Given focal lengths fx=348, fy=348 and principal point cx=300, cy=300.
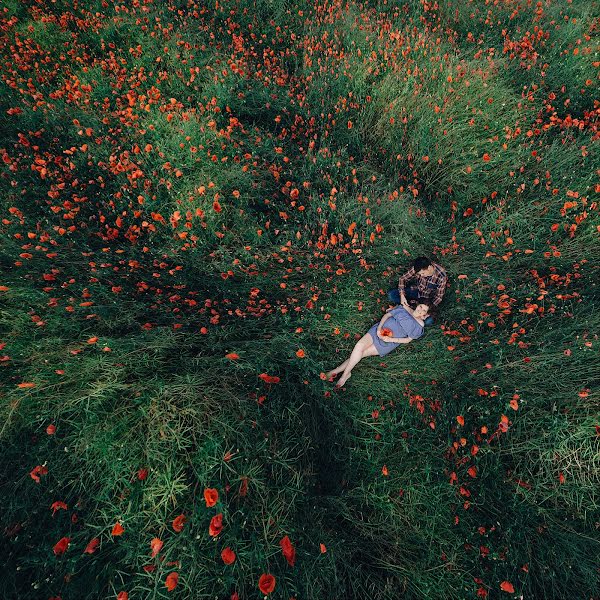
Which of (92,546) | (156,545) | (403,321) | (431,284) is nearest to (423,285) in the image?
(431,284)

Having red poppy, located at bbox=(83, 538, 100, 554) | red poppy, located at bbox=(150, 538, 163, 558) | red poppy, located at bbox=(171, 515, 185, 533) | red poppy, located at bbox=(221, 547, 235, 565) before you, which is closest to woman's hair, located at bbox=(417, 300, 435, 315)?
red poppy, located at bbox=(221, 547, 235, 565)

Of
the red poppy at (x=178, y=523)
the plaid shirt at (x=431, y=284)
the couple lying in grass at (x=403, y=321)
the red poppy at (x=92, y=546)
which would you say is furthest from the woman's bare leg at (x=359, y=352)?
the red poppy at (x=92, y=546)

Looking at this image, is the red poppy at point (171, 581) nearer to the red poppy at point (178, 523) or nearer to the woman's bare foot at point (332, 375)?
the red poppy at point (178, 523)

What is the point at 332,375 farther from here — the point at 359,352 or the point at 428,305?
the point at 428,305

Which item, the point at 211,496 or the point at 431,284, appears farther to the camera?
the point at 431,284

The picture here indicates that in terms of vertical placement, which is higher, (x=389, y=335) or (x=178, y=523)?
(x=389, y=335)

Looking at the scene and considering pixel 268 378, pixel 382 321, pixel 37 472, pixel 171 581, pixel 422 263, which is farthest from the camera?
pixel 382 321

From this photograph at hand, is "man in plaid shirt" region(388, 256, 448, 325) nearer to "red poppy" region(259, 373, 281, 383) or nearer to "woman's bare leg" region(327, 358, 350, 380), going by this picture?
"woman's bare leg" region(327, 358, 350, 380)
